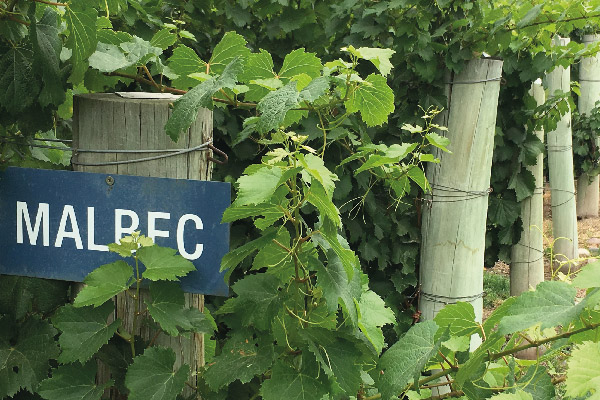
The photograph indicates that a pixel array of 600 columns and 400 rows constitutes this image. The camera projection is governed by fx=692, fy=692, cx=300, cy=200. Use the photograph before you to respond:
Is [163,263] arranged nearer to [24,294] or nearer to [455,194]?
[24,294]

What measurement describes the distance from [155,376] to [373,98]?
2.35 ft

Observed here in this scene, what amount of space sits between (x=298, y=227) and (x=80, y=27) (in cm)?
60

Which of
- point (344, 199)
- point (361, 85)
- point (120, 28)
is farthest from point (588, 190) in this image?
point (361, 85)

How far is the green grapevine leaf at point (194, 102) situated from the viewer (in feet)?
4.31

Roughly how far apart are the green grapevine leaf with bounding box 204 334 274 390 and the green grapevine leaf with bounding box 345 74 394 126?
1.70 feet

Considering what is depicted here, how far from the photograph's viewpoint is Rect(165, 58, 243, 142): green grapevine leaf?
Answer: 1.31m

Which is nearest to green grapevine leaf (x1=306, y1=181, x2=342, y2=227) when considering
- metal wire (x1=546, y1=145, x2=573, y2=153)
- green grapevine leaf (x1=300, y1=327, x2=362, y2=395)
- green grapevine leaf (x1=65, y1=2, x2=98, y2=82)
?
green grapevine leaf (x1=300, y1=327, x2=362, y2=395)

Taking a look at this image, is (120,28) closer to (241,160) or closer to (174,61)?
(241,160)

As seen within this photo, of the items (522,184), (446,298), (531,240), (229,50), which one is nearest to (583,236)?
(531,240)

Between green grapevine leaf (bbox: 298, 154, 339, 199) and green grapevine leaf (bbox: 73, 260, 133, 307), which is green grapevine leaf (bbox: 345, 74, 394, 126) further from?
green grapevine leaf (bbox: 73, 260, 133, 307)

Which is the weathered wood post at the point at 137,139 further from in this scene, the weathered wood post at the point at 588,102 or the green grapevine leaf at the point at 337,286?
the weathered wood post at the point at 588,102

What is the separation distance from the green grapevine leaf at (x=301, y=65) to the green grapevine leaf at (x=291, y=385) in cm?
60

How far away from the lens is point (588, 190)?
7.83 m

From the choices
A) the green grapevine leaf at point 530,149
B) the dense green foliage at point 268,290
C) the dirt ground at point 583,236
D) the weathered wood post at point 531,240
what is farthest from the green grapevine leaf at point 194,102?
the dirt ground at point 583,236
